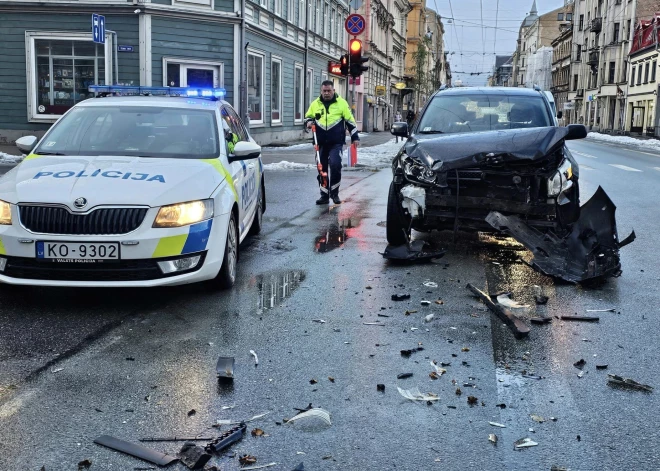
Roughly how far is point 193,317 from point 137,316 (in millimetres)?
396

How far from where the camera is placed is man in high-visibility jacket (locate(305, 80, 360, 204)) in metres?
11.5

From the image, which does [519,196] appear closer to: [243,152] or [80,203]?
[243,152]

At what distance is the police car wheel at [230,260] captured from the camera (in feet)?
19.0

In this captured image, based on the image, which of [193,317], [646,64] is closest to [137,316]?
[193,317]

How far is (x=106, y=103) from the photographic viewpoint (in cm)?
690

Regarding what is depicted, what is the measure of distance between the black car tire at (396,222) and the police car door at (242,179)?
1428mm

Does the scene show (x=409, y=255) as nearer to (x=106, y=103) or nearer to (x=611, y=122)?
(x=106, y=103)

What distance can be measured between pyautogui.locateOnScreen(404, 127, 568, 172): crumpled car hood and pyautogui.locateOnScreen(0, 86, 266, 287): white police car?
5.55ft

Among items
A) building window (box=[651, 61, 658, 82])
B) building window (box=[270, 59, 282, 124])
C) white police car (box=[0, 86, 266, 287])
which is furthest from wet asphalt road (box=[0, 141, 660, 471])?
building window (box=[651, 61, 658, 82])

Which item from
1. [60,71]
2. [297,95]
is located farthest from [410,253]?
A: [297,95]

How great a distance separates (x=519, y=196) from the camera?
6.64 m

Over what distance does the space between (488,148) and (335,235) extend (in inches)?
104

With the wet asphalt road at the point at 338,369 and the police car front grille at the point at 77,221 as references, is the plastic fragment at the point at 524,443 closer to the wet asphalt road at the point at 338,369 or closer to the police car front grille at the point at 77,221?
the wet asphalt road at the point at 338,369

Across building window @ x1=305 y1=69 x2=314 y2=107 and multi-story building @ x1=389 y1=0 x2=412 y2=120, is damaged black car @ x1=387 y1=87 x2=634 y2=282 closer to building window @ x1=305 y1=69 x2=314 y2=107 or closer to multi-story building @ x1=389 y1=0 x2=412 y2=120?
building window @ x1=305 y1=69 x2=314 y2=107
